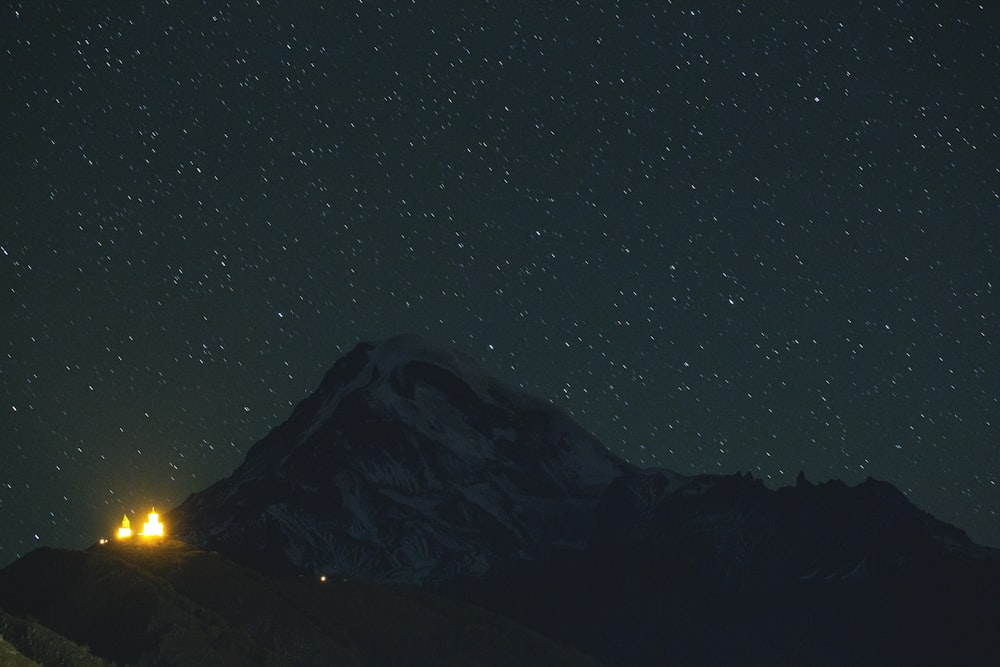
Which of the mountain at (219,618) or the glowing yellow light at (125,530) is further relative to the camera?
the glowing yellow light at (125,530)

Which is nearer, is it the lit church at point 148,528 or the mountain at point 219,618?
the mountain at point 219,618

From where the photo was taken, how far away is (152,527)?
5728 inches

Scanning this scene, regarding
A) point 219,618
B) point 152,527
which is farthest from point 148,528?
point 219,618

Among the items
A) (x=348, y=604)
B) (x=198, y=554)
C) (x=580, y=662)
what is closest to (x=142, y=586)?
(x=198, y=554)

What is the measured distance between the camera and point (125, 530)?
145 m

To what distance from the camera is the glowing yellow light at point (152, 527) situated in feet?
476

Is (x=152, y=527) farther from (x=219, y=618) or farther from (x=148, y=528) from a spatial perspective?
(x=219, y=618)

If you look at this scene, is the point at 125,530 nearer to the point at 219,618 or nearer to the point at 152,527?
the point at 152,527

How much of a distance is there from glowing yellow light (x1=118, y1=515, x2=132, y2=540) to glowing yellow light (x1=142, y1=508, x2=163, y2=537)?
62.4 inches

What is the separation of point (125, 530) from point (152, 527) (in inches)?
118

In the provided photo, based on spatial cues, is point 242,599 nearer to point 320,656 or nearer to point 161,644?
point 320,656

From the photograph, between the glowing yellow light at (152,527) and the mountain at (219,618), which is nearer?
the mountain at (219,618)

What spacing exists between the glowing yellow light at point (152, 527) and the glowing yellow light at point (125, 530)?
5.20 feet

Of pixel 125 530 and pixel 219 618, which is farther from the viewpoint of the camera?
pixel 125 530
